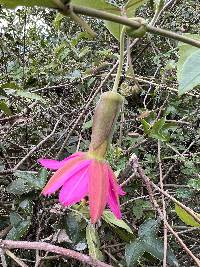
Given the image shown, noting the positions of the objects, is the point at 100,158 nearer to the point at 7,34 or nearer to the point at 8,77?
the point at 8,77

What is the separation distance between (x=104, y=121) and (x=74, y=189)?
0.10m

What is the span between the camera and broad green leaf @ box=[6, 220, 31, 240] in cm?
116

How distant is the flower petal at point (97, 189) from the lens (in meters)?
0.52

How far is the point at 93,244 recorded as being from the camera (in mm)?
964

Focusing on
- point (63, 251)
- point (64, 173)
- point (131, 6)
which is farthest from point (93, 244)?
point (131, 6)

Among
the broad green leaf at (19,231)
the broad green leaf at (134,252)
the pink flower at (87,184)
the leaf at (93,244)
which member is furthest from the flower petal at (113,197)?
the broad green leaf at (19,231)

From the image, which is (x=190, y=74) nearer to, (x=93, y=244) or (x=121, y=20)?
(x=121, y=20)

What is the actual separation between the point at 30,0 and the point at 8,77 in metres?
1.44

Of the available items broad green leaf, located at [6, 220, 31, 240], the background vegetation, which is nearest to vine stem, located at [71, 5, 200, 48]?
the background vegetation

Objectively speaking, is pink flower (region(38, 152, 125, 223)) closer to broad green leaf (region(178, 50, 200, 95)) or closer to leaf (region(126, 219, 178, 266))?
broad green leaf (region(178, 50, 200, 95))

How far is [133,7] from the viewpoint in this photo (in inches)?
21.2

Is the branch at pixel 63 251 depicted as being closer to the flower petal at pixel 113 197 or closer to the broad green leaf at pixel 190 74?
the flower petal at pixel 113 197

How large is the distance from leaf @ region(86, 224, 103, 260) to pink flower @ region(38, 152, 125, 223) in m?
0.37

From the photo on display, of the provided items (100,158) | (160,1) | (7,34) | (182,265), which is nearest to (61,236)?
(182,265)
